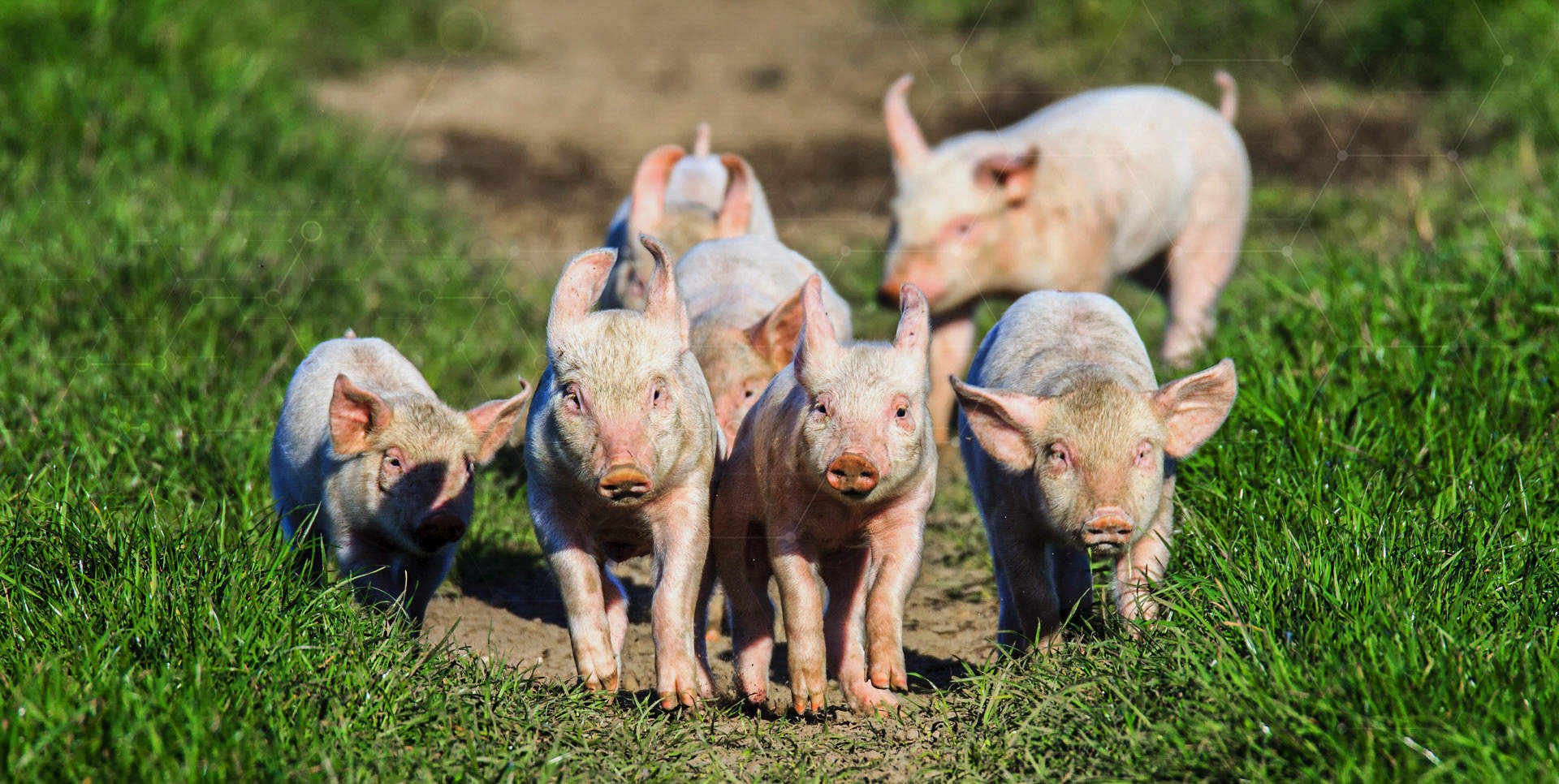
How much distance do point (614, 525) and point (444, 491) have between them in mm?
583

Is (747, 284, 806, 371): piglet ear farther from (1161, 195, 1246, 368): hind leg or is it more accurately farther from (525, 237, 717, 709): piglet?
(1161, 195, 1246, 368): hind leg

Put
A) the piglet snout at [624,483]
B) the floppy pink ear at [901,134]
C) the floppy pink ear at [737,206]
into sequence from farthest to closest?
the floppy pink ear at [901,134] → the floppy pink ear at [737,206] → the piglet snout at [624,483]

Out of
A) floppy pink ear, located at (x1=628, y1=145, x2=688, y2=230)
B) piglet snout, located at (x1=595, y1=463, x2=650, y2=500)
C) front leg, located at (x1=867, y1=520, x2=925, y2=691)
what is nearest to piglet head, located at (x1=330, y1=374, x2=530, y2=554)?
piglet snout, located at (x1=595, y1=463, x2=650, y2=500)

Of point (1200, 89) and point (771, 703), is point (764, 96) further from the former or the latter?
point (771, 703)

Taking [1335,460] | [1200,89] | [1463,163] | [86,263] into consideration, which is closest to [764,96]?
[1200,89]

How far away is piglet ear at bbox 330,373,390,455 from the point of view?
16.2 feet

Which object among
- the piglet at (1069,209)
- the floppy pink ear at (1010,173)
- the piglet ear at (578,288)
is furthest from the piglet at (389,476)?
the floppy pink ear at (1010,173)

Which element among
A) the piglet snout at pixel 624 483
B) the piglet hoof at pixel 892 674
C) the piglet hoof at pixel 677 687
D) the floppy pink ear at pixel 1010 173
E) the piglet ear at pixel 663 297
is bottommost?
the piglet hoof at pixel 892 674

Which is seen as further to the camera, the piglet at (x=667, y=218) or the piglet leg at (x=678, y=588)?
the piglet at (x=667, y=218)

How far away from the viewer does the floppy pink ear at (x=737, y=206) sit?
7.21 metres

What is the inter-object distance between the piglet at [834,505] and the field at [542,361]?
216mm

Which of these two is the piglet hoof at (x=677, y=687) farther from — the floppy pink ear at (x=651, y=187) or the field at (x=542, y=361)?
the floppy pink ear at (x=651, y=187)

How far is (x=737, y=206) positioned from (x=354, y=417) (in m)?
2.70

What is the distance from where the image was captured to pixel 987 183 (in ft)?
26.0
